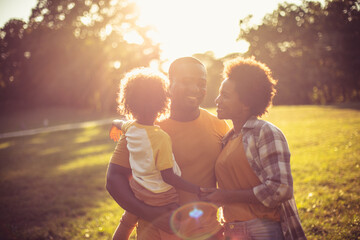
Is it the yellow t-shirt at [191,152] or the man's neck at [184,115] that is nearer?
the yellow t-shirt at [191,152]

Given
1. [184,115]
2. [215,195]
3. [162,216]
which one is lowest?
[162,216]

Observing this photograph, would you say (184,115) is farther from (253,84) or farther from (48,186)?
(48,186)

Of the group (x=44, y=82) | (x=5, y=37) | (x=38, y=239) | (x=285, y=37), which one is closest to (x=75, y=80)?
(x=44, y=82)

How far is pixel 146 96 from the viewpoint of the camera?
8.68ft

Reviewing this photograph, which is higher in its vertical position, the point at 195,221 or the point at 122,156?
the point at 122,156

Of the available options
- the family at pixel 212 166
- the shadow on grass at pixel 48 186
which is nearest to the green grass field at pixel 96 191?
the shadow on grass at pixel 48 186

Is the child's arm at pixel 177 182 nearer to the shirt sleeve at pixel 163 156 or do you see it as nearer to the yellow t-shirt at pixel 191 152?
the shirt sleeve at pixel 163 156

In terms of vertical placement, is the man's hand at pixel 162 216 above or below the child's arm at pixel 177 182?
below

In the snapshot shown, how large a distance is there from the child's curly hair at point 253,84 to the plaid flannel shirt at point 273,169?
0.25 m

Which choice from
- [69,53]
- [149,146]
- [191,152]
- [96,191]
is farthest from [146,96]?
[69,53]

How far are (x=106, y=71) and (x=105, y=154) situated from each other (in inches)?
1201

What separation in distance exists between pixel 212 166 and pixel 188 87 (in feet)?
3.02

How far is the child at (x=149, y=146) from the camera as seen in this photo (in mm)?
2453

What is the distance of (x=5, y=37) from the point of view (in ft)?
135
